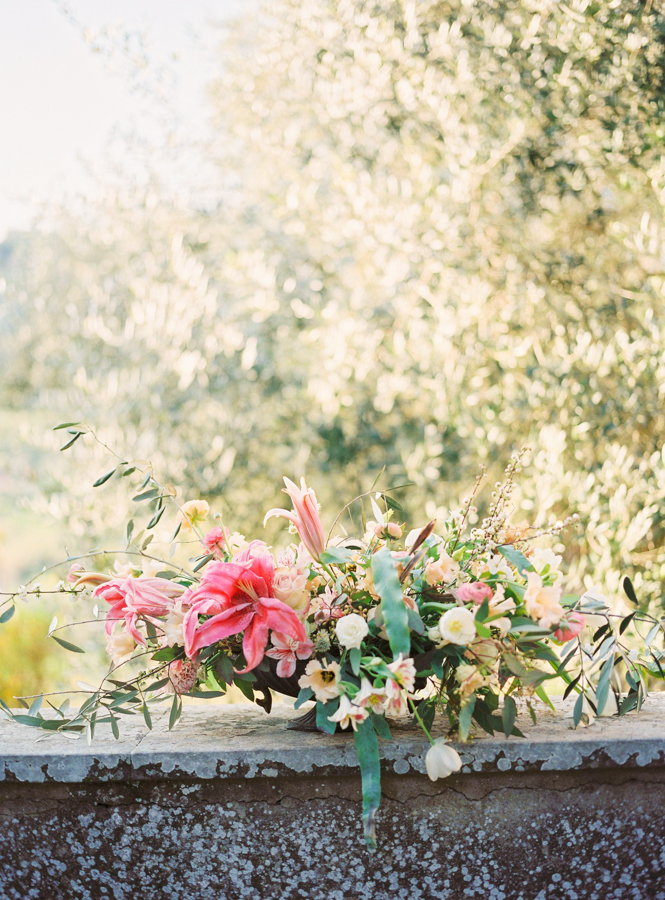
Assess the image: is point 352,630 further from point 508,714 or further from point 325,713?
point 508,714

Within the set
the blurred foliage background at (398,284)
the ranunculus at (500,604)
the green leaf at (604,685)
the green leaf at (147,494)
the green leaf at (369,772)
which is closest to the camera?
the green leaf at (369,772)

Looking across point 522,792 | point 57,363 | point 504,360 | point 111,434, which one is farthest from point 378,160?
point 522,792

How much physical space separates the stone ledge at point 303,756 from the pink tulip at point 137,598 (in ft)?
0.75

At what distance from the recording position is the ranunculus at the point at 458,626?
1.15m

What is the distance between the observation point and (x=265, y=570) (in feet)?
4.26

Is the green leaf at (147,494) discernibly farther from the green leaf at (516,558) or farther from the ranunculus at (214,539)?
the green leaf at (516,558)

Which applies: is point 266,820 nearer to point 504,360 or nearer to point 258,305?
point 504,360

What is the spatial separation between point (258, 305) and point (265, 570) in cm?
271

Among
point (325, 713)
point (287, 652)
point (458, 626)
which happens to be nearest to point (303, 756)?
point (325, 713)

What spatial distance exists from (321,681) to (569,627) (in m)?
0.47

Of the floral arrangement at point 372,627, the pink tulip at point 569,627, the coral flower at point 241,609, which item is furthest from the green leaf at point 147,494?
the pink tulip at point 569,627

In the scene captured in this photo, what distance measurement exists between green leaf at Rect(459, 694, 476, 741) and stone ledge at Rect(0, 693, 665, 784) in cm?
13

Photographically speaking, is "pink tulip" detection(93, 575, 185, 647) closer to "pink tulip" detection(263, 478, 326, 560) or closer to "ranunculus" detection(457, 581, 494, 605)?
"pink tulip" detection(263, 478, 326, 560)

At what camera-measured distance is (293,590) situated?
1.29 meters
